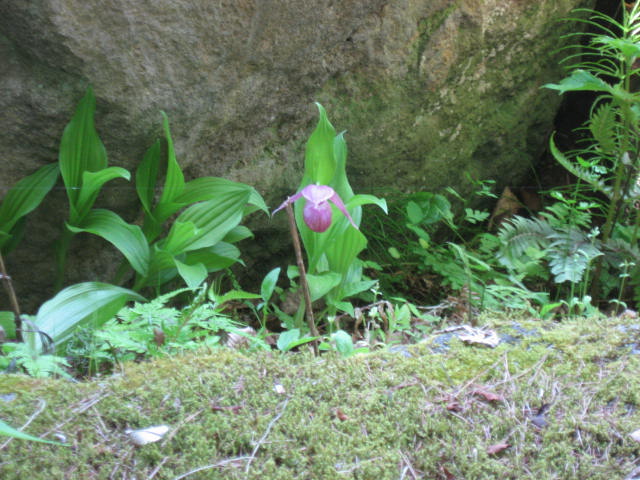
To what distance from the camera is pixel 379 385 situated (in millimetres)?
1267

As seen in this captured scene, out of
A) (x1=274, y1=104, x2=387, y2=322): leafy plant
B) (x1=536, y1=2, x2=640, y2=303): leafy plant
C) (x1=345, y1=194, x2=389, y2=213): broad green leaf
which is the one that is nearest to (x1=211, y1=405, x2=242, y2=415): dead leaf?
(x1=274, y1=104, x2=387, y2=322): leafy plant

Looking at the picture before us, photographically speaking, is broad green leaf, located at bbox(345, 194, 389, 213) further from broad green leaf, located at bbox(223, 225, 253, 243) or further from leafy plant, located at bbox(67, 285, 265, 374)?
leafy plant, located at bbox(67, 285, 265, 374)

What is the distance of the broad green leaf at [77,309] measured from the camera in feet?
5.73

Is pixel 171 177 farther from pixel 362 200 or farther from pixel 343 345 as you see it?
pixel 343 345

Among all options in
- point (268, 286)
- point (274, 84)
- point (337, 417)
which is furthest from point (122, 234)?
point (337, 417)

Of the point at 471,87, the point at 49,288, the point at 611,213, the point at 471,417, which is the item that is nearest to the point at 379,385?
the point at 471,417

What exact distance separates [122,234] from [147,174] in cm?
26

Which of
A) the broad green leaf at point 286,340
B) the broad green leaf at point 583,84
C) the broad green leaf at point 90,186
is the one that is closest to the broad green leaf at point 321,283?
the broad green leaf at point 286,340

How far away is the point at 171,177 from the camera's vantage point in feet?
7.05

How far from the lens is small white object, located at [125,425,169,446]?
41.1 inches

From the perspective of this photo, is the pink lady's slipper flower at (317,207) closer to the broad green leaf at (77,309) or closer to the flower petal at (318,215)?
the flower petal at (318,215)

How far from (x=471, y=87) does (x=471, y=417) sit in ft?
6.70

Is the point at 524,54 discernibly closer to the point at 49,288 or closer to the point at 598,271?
the point at 598,271

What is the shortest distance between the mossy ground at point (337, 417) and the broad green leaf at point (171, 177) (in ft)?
3.16
